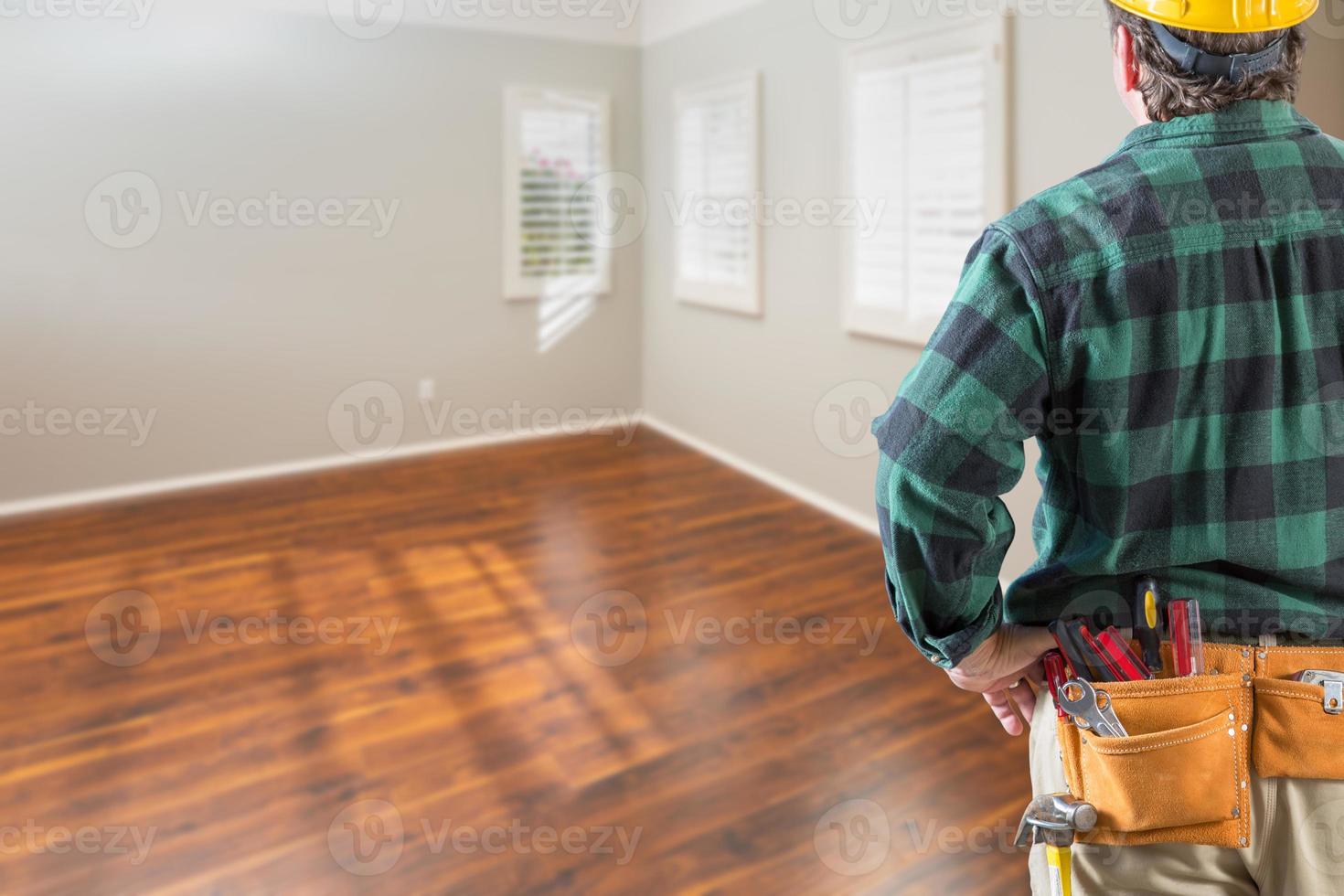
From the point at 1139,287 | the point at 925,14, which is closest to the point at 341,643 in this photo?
the point at 1139,287

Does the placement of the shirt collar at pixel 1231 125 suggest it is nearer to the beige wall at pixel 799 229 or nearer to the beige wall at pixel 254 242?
the beige wall at pixel 799 229

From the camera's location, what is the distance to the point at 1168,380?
0.80 m

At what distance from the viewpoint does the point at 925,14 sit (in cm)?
346

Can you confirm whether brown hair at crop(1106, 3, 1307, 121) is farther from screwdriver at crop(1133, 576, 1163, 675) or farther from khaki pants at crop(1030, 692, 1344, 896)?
khaki pants at crop(1030, 692, 1344, 896)

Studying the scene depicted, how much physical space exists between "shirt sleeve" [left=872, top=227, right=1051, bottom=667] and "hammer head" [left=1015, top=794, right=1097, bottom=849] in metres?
0.21

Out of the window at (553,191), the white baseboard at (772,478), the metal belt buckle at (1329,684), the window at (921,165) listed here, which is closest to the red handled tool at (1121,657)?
the metal belt buckle at (1329,684)

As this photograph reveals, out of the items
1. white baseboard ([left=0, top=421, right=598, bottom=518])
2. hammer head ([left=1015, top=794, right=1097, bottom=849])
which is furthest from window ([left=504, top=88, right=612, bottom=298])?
hammer head ([left=1015, top=794, right=1097, bottom=849])

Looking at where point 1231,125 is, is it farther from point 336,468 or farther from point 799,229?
point 336,468

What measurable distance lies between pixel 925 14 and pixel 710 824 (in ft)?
9.40

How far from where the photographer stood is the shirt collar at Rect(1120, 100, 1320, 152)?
0.81 meters

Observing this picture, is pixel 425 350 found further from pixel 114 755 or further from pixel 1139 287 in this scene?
pixel 1139 287

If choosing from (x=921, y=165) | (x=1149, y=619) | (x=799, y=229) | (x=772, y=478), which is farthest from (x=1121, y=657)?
(x=772, y=478)

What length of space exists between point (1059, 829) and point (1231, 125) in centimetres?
64

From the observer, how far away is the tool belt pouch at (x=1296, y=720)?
828mm
